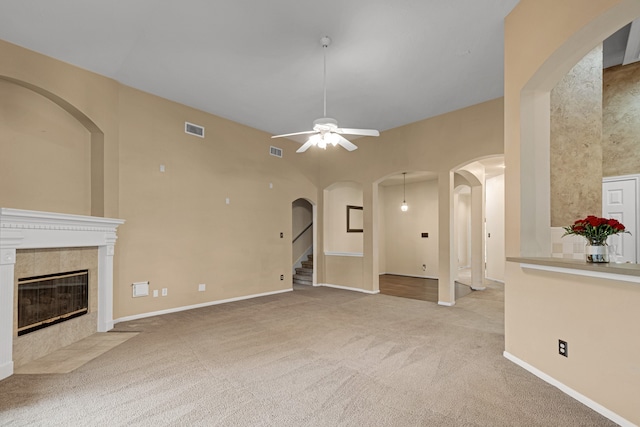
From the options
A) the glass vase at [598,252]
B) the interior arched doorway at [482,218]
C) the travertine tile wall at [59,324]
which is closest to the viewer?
the glass vase at [598,252]

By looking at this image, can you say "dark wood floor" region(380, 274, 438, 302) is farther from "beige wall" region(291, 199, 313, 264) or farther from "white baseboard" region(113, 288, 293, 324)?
"white baseboard" region(113, 288, 293, 324)

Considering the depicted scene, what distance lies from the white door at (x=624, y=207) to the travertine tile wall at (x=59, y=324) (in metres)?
7.21

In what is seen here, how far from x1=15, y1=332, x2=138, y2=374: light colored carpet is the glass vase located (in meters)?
4.90

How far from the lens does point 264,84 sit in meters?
4.77

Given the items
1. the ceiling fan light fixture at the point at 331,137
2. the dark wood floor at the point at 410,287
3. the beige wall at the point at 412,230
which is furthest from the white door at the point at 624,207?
the beige wall at the point at 412,230

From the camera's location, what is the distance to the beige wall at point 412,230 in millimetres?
9234

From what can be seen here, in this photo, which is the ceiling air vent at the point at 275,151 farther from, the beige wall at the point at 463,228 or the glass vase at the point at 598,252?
the beige wall at the point at 463,228

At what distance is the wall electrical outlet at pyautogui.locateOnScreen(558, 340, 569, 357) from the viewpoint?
105 inches

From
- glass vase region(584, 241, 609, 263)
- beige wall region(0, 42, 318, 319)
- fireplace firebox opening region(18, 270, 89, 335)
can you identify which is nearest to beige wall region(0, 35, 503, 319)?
beige wall region(0, 42, 318, 319)

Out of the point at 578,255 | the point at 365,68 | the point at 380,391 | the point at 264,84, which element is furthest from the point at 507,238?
the point at 264,84

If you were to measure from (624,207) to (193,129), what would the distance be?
6.93 metres

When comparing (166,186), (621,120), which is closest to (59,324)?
(166,186)

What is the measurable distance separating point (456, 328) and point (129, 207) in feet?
17.1

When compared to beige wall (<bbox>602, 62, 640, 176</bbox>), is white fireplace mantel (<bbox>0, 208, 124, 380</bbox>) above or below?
below
